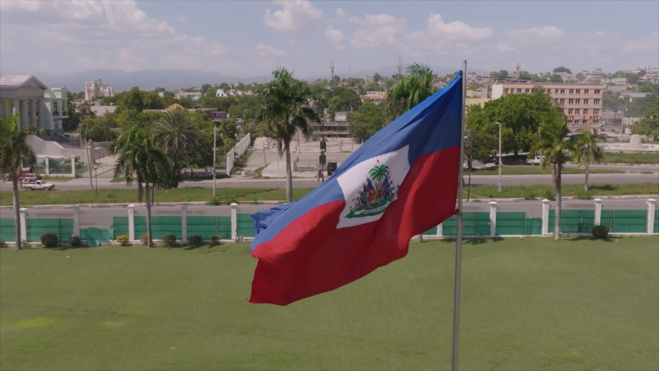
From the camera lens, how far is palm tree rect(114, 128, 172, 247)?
104 feet

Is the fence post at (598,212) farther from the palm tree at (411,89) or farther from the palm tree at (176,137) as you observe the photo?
the palm tree at (176,137)

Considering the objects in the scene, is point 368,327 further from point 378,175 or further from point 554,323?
point 378,175

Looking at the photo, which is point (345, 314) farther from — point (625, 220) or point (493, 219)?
point (625, 220)

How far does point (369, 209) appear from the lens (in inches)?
339

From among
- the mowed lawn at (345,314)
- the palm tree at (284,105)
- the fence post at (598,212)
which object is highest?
the palm tree at (284,105)

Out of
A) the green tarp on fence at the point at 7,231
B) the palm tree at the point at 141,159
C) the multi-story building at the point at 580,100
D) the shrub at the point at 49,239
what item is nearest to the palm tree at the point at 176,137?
the green tarp on fence at the point at 7,231

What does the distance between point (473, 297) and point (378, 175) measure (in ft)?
51.4

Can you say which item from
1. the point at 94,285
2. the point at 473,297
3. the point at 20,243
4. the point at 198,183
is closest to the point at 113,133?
the point at 198,183

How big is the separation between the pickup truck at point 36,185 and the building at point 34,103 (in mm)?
21641

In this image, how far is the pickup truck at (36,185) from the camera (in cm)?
5708

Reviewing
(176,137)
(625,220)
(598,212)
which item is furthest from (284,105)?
(176,137)

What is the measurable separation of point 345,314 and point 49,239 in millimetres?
17976

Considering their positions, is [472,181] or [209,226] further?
[472,181]

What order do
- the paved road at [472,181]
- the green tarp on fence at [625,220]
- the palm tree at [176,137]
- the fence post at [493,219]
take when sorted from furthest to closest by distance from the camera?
the paved road at [472,181] → the palm tree at [176,137] → the green tarp on fence at [625,220] → the fence post at [493,219]
